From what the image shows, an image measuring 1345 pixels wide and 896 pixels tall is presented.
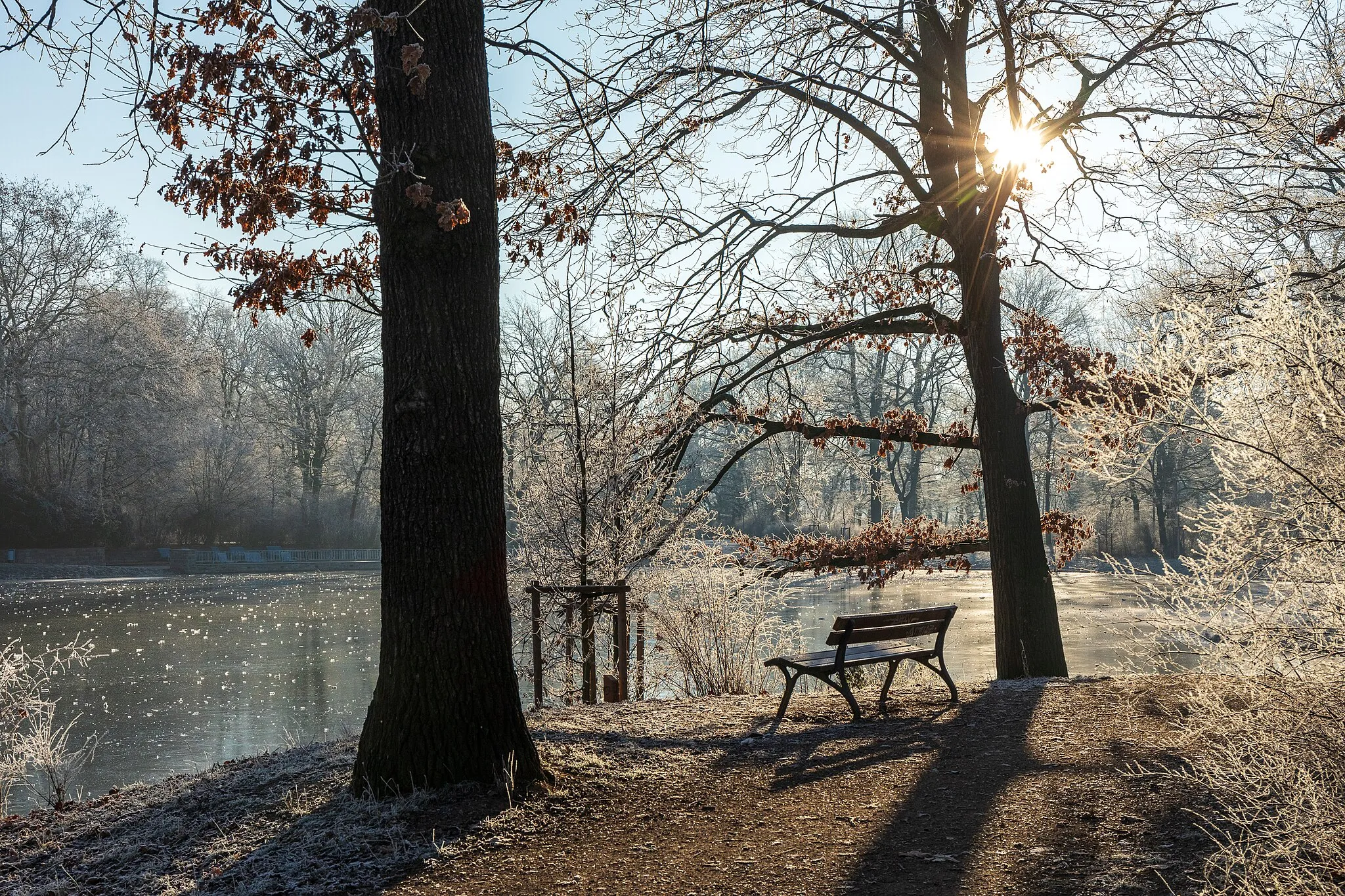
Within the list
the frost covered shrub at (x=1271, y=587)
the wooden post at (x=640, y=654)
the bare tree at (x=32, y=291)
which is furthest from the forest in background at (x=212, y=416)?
the frost covered shrub at (x=1271, y=587)

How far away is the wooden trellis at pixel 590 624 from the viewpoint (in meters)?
8.65

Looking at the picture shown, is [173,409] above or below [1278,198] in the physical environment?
above

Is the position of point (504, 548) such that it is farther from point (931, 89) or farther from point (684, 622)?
point (931, 89)

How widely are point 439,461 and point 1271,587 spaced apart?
12.4 feet

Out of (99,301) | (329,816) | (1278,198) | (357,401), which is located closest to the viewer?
(329,816)

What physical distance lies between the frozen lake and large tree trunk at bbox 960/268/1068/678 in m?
2.46

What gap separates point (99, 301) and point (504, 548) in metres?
38.1

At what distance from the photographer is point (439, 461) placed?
200 inches

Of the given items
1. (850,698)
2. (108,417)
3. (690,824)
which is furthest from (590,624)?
(108,417)

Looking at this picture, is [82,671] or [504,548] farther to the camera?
[82,671]

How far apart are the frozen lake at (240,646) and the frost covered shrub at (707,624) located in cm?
328

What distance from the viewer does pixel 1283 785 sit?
3.70 meters

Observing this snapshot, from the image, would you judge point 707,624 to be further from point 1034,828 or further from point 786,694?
point 1034,828

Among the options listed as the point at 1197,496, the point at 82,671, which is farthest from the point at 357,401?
the point at 1197,496
